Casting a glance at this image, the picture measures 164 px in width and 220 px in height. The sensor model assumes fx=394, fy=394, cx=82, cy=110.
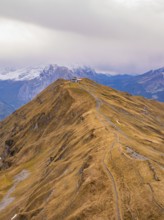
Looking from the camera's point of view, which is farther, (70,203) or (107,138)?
(107,138)

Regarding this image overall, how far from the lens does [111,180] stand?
409 ft

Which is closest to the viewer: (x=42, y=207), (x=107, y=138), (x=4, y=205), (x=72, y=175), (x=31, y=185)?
(x=42, y=207)

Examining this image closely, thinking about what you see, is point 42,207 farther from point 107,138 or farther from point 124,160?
point 107,138

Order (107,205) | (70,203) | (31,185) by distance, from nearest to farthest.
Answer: (107,205)
(70,203)
(31,185)

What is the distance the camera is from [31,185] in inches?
7790

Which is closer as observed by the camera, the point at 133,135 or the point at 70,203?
the point at 70,203

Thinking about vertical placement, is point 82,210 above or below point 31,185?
above

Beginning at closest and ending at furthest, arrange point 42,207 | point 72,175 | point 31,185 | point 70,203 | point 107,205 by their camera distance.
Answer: point 107,205
point 70,203
point 42,207
point 72,175
point 31,185

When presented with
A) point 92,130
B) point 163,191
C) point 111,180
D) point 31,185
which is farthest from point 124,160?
point 31,185

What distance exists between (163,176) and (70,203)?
31.3m

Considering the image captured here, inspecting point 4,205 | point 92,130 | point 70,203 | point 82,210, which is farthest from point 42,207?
point 92,130

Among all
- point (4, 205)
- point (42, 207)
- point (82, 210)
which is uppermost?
point (82, 210)

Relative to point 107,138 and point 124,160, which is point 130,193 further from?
point 107,138

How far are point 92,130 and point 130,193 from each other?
8374 cm
